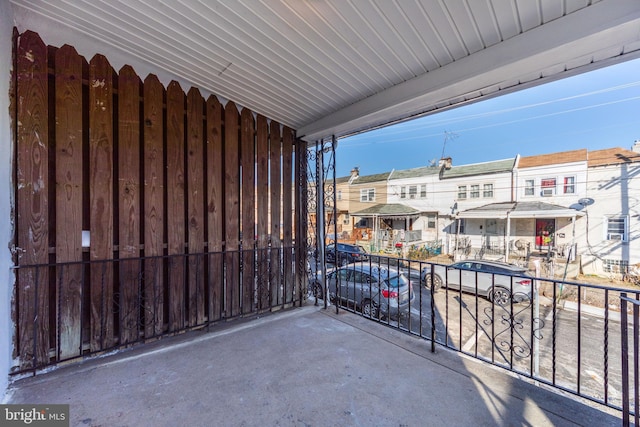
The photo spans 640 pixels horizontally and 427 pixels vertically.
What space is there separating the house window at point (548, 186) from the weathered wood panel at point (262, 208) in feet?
46.2

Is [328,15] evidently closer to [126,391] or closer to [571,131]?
[126,391]

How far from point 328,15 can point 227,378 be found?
8.87ft

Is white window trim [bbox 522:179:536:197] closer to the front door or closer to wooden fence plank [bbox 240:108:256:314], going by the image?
the front door

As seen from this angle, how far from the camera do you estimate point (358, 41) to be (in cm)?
188

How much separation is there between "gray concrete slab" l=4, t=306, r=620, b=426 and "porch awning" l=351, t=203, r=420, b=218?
1360 centimetres

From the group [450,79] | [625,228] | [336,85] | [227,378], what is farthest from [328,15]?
[625,228]

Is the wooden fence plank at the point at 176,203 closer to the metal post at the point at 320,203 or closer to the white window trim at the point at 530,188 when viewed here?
the metal post at the point at 320,203

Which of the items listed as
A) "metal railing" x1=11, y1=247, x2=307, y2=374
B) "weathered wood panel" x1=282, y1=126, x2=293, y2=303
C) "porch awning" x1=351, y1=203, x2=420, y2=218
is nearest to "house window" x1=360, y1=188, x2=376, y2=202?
"porch awning" x1=351, y1=203, x2=420, y2=218

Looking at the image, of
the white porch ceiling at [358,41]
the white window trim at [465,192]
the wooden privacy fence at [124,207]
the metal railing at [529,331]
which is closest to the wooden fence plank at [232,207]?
the wooden privacy fence at [124,207]

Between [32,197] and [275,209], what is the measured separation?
218 cm

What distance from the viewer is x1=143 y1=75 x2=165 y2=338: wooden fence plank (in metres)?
2.35

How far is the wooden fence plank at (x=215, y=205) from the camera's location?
273 centimetres

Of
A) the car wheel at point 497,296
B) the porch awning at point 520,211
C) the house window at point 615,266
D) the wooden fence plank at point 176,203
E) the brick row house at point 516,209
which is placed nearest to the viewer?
the car wheel at point 497,296

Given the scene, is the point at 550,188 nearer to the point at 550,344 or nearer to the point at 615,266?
the point at 615,266
